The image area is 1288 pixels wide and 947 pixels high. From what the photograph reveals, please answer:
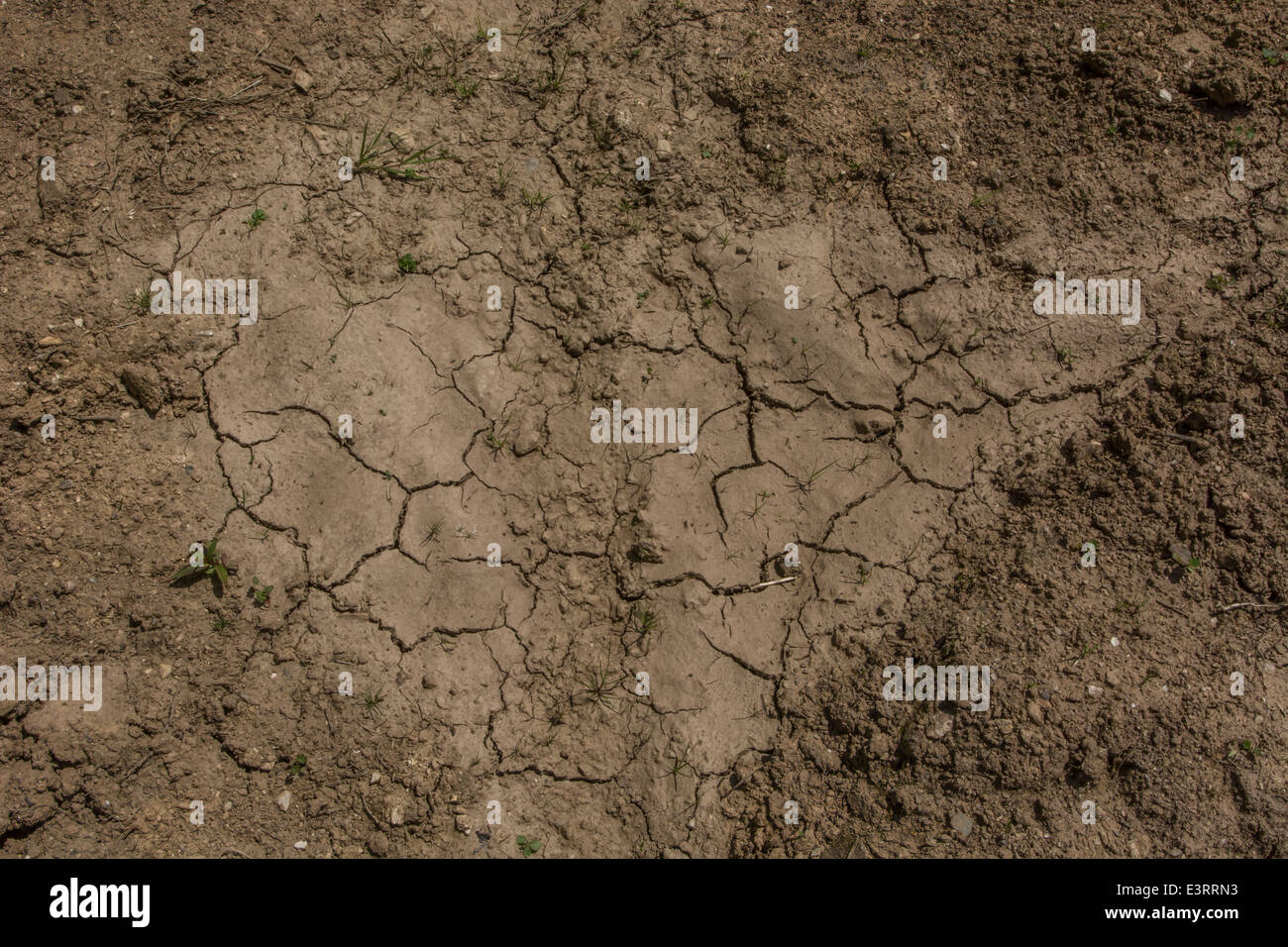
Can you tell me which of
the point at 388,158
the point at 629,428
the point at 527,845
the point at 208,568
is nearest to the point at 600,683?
the point at 527,845

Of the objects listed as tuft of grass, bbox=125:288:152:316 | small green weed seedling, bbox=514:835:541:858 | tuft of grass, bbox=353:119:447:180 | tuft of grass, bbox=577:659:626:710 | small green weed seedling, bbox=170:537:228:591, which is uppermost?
tuft of grass, bbox=353:119:447:180

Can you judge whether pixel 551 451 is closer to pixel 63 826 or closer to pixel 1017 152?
pixel 63 826

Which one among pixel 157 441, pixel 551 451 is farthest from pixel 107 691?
pixel 551 451

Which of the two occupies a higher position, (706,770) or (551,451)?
(551,451)

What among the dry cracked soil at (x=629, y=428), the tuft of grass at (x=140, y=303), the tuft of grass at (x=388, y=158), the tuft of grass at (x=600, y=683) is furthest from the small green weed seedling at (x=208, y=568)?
the tuft of grass at (x=388, y=158)

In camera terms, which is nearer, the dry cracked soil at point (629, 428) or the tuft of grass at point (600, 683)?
the dry cracked soil at point (629, 428)

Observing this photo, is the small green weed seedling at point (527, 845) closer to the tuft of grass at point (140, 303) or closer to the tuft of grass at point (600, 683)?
the tuft of grass at point (600, 683)

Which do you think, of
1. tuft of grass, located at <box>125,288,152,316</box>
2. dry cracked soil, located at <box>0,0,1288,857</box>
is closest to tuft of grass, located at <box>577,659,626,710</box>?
dry cracked soil, located at <box>0,0,1288,857</box>

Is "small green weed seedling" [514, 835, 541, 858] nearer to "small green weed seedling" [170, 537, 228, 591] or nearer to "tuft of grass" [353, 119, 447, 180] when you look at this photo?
"small green weed seedling" [170, 537, 228, 591]

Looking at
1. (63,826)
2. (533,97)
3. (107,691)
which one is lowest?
(63,826)
